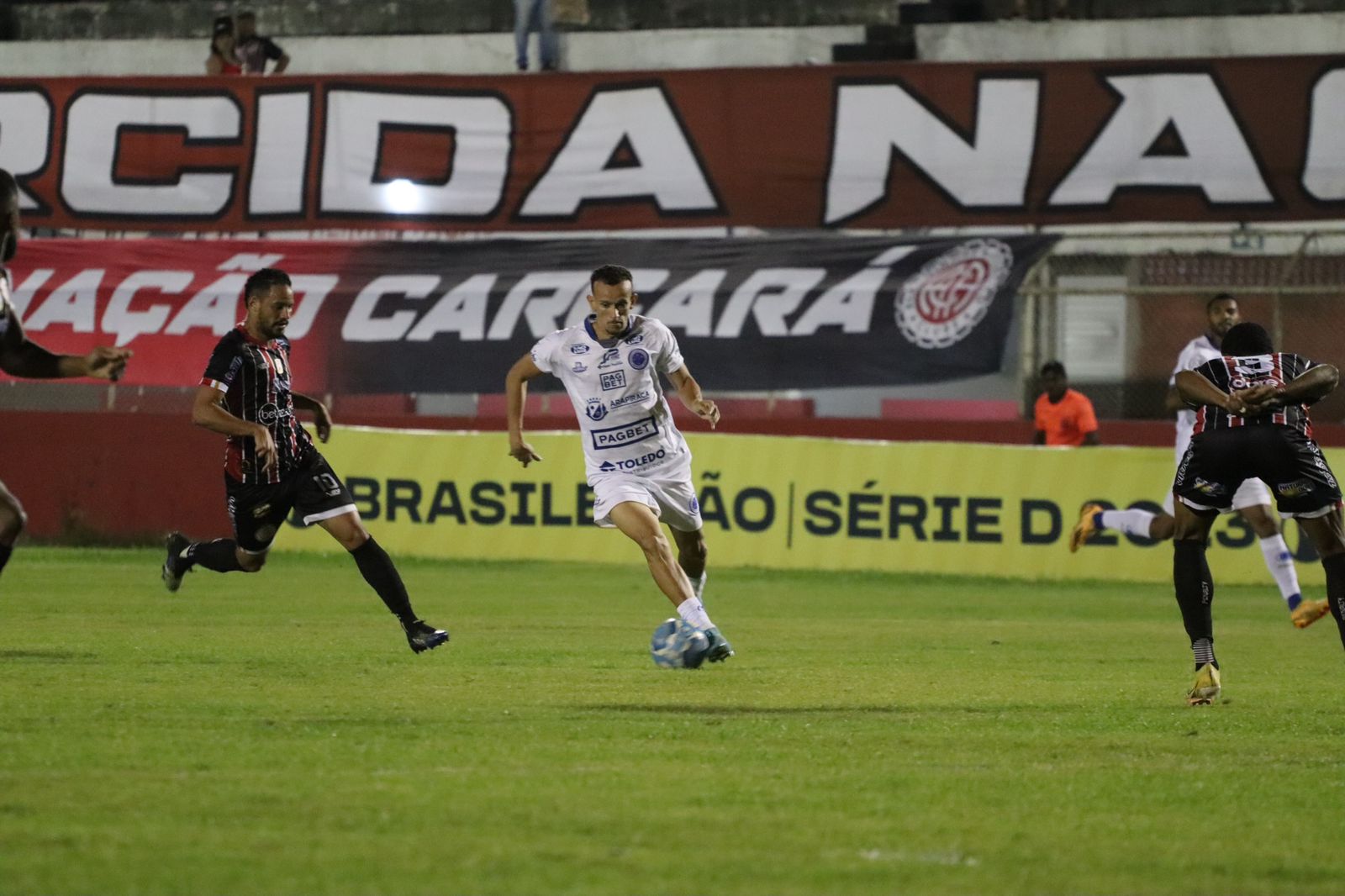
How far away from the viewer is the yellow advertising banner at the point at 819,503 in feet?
65.9

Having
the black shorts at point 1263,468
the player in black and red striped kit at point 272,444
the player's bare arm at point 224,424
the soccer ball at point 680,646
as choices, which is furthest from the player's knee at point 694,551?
the black shorts at point 1263,468

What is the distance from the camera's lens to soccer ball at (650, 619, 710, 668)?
9891mm

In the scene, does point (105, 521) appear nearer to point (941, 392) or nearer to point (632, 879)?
point (941, 392)

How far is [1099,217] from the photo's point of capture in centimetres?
2359

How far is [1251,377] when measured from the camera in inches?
388

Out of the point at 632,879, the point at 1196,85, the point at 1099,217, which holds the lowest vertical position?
the point at 632,879

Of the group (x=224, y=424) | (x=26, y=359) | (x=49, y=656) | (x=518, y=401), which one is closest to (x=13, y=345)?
(x=26, y=359)

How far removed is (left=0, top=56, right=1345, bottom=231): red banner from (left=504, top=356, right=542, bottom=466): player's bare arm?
1318cm

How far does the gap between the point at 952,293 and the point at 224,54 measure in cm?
1011

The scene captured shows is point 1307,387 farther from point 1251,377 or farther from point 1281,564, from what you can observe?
point 1281,564

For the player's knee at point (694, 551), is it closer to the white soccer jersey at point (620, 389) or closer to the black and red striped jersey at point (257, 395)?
the white soccer jersey at point (620, 389)

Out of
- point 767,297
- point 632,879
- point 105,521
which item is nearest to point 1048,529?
point 767,297

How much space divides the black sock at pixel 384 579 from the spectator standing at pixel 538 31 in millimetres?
16213

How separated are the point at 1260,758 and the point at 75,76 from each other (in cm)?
2117
